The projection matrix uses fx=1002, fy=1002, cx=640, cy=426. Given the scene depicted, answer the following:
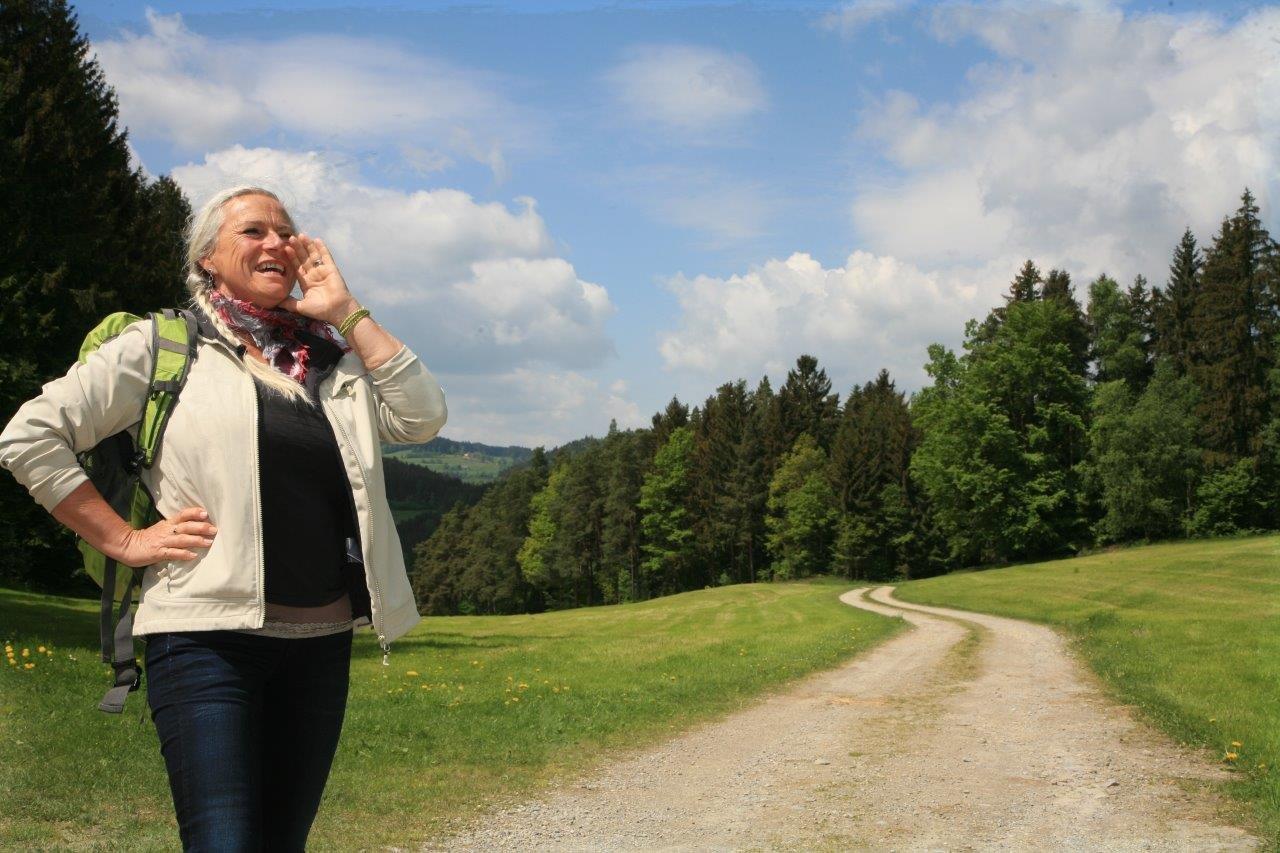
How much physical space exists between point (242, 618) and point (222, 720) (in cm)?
29

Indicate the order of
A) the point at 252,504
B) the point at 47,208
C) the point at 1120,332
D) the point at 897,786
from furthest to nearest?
the point at 1120,332 < the point at 47,208 < the point at 897,786 < the point at 252,504

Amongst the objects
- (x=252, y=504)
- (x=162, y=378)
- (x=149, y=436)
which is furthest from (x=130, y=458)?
(x=252, y=504)

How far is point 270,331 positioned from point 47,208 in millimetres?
18105

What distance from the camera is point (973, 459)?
62.3 metres

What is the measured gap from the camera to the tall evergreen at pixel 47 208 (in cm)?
1717

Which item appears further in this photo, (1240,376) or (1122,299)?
(1122,299)

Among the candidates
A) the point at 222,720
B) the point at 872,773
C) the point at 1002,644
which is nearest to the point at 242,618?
the point at 222,720

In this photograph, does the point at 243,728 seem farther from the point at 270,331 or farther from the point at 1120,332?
the point at 1120,332

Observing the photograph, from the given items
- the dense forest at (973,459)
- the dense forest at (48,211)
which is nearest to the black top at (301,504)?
the dense forest at (48,211)

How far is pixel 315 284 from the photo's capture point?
138 inches

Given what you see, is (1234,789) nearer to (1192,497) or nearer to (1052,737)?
(1052,737)

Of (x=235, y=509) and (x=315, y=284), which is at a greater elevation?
(x=315, y=284)

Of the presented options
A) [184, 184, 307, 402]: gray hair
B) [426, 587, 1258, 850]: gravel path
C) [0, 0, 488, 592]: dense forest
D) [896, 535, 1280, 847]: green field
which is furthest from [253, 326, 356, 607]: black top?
[0, 0, 488, 592]: dense forest

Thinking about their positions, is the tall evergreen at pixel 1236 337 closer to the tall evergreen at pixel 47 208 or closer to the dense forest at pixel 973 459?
the dense forest at pixel 973 459
